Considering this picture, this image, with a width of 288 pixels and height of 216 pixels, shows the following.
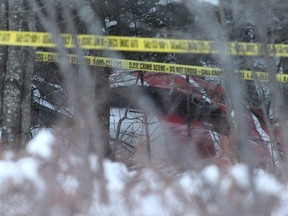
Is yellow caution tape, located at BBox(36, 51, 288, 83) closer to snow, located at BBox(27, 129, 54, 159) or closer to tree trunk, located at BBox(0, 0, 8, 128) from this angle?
tree trunk, located at BBox(0, 0, 8, 128)

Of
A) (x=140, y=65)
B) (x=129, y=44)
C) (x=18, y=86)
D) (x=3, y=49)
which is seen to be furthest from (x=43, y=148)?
(x=140, y=65)

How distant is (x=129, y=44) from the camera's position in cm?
617

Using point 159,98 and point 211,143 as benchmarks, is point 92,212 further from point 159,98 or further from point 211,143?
point 159,98

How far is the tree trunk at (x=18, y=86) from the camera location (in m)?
6.43

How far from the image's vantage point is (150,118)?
24.9 ft

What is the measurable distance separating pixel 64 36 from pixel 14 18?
244 cm

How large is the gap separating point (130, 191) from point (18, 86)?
3303 millimetres

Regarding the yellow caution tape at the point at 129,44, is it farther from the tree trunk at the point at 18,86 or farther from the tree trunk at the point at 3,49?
the tree trunk at the point at 3,49

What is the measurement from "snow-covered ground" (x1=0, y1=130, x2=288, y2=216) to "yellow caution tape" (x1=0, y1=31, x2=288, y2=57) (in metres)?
0.83

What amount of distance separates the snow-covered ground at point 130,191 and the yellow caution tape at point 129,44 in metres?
0.83

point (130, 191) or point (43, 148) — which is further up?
point (43, 148)

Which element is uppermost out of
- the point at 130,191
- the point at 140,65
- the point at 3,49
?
the point at 3,49

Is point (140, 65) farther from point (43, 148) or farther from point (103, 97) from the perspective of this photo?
point (43, 148)

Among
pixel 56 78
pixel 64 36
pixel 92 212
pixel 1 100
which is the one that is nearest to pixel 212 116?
pixel 56 78
